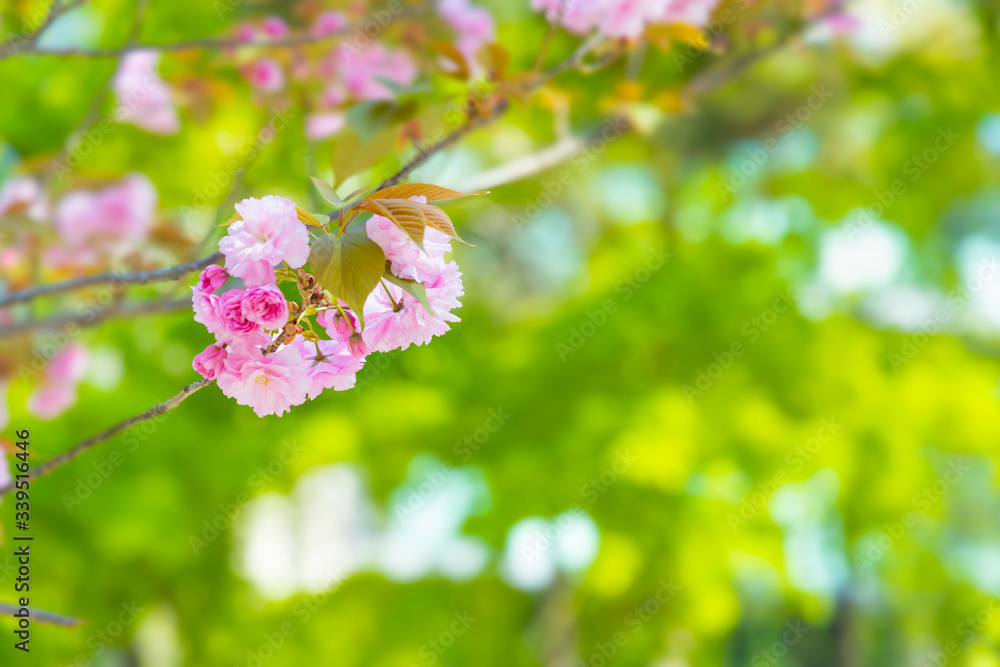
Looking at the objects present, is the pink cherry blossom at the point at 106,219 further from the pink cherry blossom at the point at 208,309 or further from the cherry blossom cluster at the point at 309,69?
the pink cherry blossom at the point at 208,309

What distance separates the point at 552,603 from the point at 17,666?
162 centimetres

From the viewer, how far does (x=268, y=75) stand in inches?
65.1

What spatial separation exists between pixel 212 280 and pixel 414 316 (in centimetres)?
14

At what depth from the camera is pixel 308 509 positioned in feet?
9.89

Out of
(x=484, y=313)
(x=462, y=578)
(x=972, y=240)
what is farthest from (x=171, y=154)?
(x=972, y=240)

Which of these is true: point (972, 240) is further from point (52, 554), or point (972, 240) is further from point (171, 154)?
point (52, 554)

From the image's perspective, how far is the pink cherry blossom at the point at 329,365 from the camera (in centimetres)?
57

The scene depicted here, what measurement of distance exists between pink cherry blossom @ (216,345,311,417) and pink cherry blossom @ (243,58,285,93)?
1.24 metres

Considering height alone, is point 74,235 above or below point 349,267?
below

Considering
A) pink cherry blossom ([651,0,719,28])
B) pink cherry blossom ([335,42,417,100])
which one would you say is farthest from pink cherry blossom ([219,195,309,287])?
pink cherry blossom ([335,42,417,100])

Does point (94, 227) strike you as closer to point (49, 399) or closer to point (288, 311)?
point (49, 399)

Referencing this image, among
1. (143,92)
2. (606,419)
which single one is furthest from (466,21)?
(606,419)

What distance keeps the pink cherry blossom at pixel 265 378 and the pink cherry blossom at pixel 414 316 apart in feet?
0.18

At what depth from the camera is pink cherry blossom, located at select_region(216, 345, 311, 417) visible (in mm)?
→ 545
